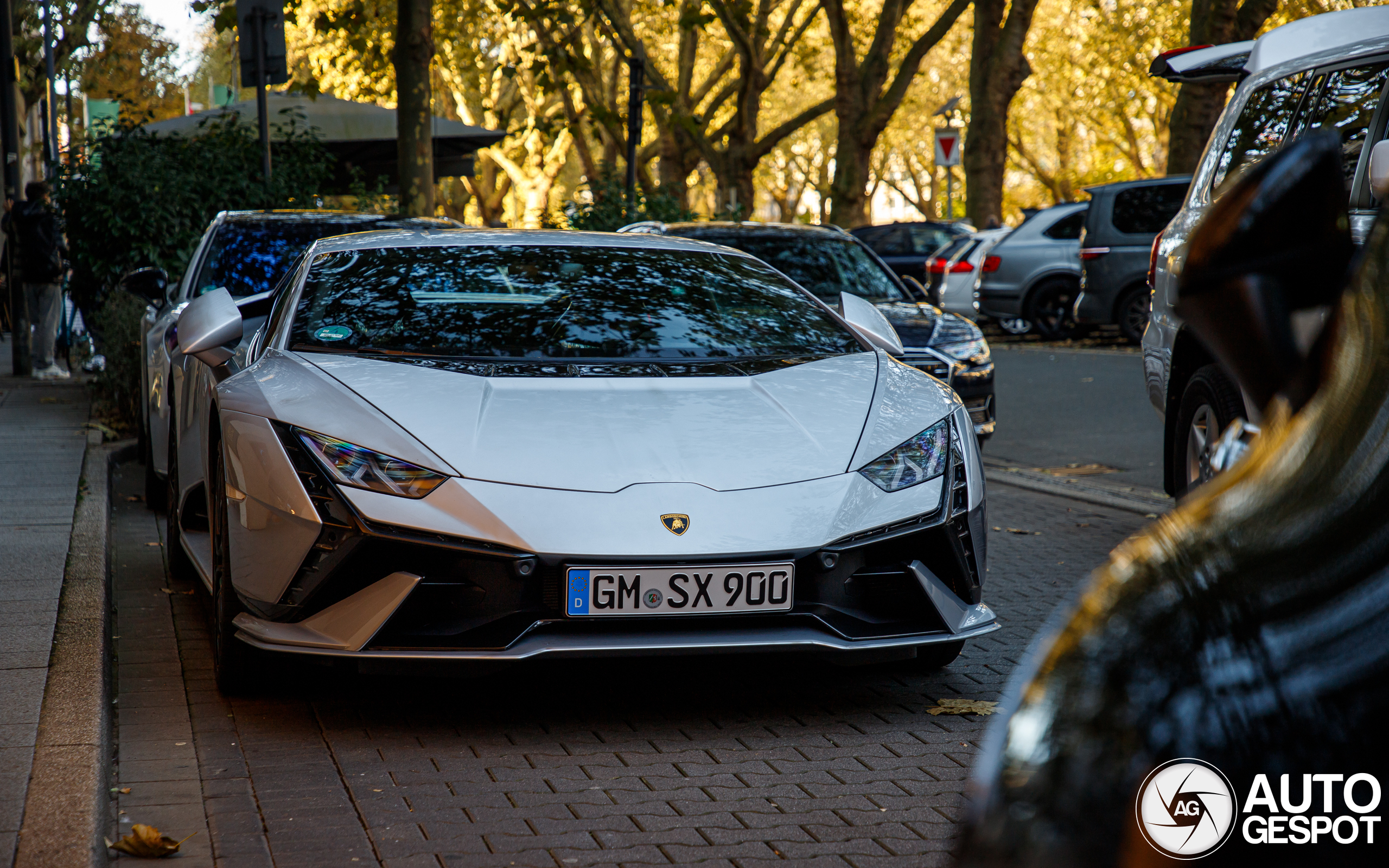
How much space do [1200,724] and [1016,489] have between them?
8183 millimetres

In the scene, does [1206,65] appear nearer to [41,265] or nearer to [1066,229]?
[41,265]

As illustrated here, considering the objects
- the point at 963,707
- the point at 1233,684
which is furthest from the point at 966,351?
the point at 1233,684

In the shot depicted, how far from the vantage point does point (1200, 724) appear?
1.06 m

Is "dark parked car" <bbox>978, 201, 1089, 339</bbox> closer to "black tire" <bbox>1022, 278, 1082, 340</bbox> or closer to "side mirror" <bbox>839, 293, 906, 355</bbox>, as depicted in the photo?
"black tire" <bbox>1022, 278, 1082, 340</bbox>

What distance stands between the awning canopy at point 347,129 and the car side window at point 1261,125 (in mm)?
11893

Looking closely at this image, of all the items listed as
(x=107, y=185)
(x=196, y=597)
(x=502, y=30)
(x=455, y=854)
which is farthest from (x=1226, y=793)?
(x=502, y=30)

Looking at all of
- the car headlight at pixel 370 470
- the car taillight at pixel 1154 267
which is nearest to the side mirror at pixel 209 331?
the car headlight at pixel 370 470

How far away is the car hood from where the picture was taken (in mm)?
4031

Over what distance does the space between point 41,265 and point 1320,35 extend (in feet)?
39.7

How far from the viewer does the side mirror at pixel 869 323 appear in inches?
212

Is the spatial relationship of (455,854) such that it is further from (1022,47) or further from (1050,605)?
(1022,47)

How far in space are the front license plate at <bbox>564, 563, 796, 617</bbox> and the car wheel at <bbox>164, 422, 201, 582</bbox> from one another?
8.62 feet

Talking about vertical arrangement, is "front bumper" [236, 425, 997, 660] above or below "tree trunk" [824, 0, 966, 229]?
below

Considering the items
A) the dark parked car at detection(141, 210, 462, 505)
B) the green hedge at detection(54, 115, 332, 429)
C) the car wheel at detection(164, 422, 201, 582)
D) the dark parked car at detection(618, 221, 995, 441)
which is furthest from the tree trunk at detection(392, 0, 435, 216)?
the car wheel at detection(164, 422, 201, 582)
